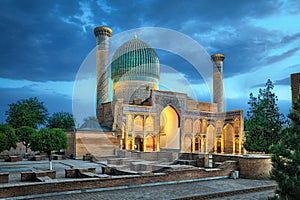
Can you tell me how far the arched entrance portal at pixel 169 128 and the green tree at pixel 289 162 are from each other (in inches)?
886

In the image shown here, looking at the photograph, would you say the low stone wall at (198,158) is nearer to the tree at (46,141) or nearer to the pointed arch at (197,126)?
the tree at (46,141)

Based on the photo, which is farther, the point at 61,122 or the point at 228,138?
the point at 61,122

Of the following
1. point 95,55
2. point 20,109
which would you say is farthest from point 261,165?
point 20,109

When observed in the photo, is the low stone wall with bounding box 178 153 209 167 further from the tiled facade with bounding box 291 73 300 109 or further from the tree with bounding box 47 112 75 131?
the tree with bounding box 47 112 75 131

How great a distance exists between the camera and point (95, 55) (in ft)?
95.7

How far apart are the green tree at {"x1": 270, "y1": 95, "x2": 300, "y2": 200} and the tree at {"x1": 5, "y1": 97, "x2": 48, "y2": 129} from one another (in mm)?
26550

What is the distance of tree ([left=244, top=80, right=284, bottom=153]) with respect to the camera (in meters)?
14.4

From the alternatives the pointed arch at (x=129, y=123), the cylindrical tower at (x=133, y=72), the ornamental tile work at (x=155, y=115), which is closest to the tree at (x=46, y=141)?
the ornamental tile work at (x=155, y=115)

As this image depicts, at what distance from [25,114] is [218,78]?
22054 millimetres

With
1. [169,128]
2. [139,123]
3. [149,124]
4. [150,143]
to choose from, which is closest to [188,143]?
[169,128]

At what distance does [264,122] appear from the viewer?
14539 millimetres

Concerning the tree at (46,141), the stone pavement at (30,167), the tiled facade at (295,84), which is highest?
the tiled facade at (295,84)

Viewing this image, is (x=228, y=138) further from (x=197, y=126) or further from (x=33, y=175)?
(x=33, y=175)

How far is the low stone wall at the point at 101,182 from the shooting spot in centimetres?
687
